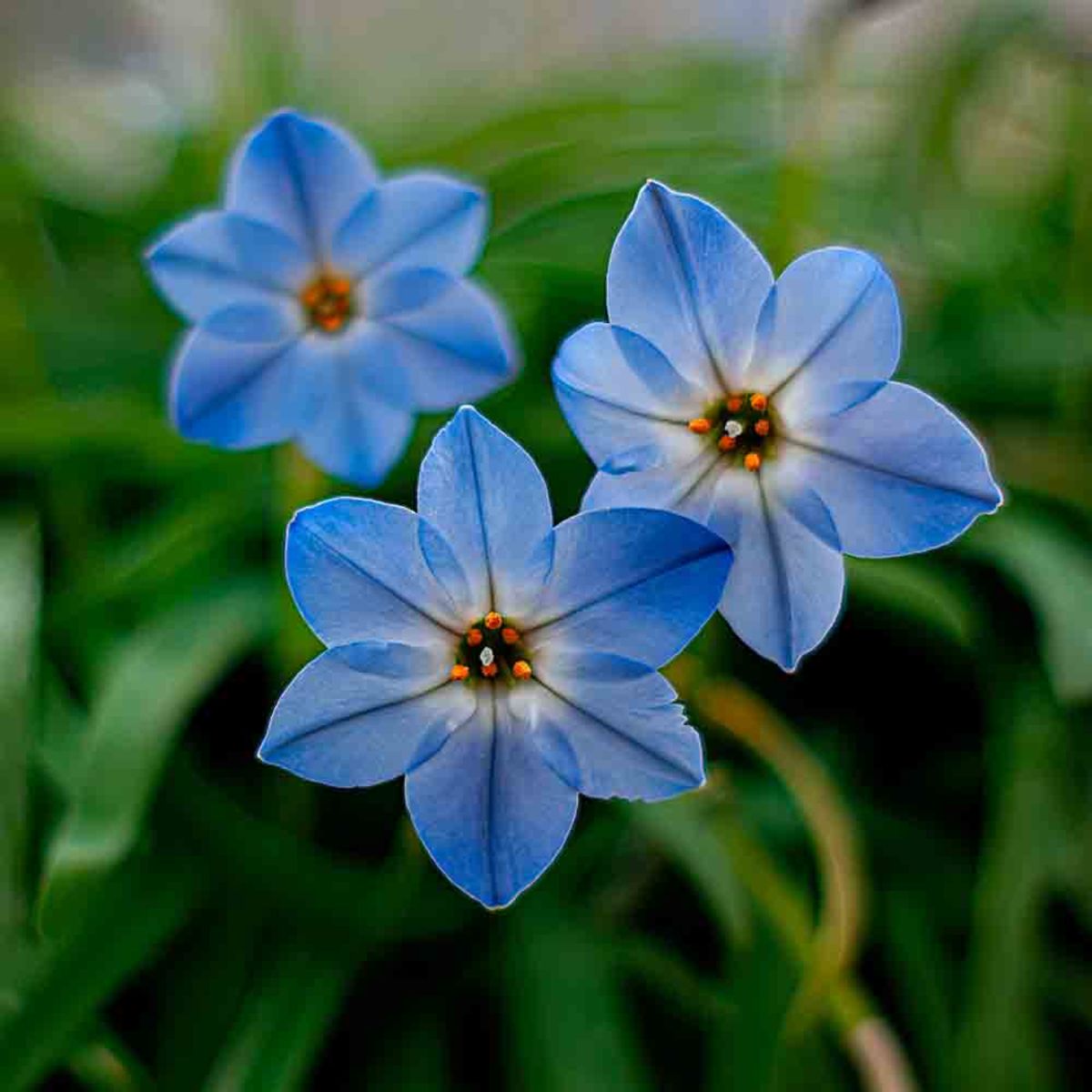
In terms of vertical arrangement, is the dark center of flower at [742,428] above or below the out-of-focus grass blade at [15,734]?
above

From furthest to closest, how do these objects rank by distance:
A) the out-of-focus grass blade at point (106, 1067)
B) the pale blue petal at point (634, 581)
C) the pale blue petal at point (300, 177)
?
the out-of-focus grass blade at point (106, 1067)
the pale blue petal at point (300, 177)
the pale blue petal at point (634, 581)

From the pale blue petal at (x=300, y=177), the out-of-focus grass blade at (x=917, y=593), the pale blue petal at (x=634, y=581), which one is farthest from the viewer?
the out-of-focus grass blade at (x=917, y=593)

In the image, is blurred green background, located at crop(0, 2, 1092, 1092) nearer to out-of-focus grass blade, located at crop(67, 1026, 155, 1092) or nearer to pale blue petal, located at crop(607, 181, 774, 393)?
out-of-focus grass blade, located at crop(67, 1026, 155, 1092)

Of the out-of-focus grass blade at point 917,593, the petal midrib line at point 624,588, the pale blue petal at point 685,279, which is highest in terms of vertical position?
the out-of-focus grass blade at point 917,593

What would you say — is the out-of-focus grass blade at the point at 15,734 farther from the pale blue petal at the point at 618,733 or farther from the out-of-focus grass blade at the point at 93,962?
the pale blue petal at the point at 618,733

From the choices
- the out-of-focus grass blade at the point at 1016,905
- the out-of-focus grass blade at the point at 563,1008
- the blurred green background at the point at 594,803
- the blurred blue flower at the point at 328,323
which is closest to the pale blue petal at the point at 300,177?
the blurred blue flower at the point at 328,323

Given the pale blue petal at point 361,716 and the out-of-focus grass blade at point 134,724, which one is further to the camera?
the out-of-focus grass blade at point 134,724

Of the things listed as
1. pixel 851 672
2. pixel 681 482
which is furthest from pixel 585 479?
pixel 681 482
